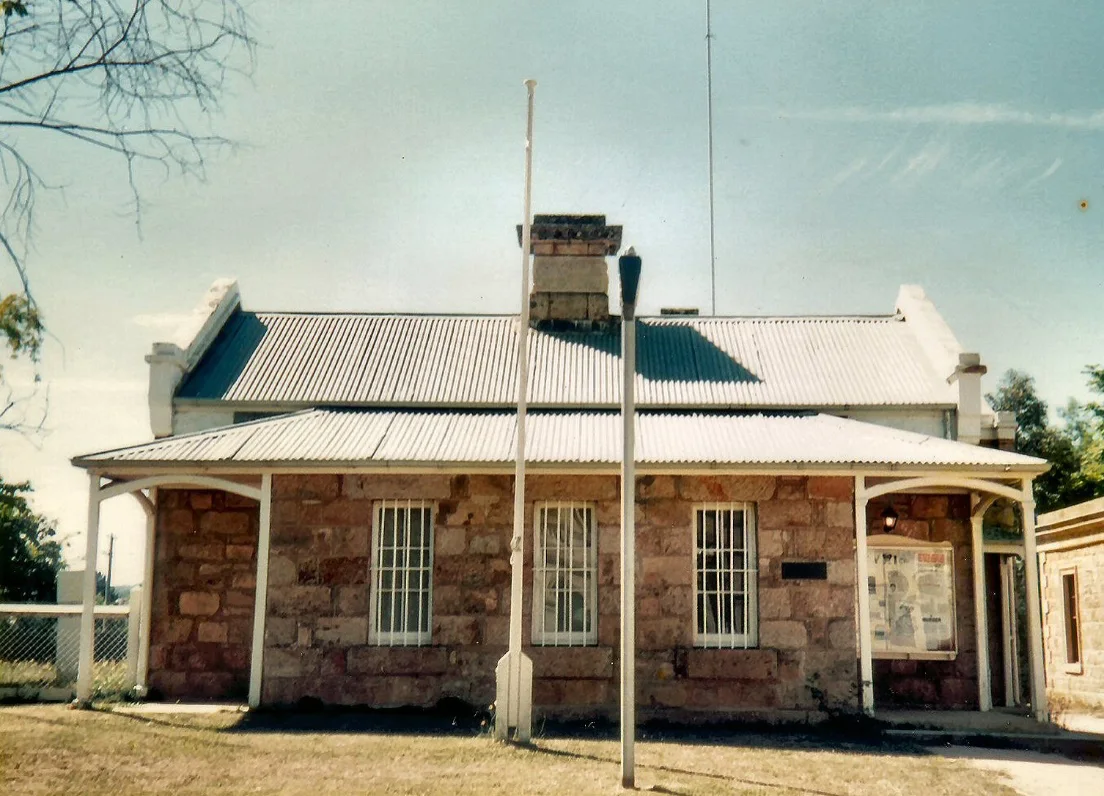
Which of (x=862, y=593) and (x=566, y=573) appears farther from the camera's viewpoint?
(x=566, y=573)

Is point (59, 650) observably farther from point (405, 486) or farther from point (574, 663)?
point (574, 663)

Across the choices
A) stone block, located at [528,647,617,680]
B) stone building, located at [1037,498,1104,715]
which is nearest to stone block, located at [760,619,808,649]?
stone block, located at [528,647,617,680]

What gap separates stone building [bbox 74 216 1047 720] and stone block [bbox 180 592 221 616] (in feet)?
0.08

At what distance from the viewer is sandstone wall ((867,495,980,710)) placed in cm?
1341

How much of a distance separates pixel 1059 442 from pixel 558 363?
81.4 ft

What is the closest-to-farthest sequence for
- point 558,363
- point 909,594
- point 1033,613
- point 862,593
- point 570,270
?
point 1033,613 < point 862,593 < point 909,594 < point 558,363 < point 570,270

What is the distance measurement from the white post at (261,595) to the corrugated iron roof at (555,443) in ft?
1.80

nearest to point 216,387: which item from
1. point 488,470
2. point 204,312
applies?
point 204,312

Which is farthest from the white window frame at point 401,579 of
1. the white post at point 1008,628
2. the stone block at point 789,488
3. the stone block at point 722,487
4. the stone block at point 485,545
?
the white post at point 1008,628

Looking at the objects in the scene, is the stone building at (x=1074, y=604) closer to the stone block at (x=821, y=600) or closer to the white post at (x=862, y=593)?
the white post at (x=862, y=593)

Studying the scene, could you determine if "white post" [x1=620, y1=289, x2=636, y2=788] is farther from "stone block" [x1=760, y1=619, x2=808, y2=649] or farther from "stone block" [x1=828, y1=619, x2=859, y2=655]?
"stone block" [x1=828, y1=619, x2=859, y2=655]

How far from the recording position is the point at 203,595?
1330 centimetres

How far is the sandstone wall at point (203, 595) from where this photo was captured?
13141 millimetres

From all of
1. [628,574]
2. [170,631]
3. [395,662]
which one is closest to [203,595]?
[170,631]
